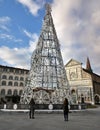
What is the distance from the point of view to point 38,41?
2391 centimetres

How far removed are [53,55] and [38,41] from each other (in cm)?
295

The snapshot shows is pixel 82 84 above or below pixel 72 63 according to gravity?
below

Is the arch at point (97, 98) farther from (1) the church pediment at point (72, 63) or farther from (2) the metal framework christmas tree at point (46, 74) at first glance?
(2) the metal framework christmas tree at point (46, 74)

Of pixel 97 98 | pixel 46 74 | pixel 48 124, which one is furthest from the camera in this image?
pixel 97 98

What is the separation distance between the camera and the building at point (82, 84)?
52000mm

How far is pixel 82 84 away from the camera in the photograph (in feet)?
177

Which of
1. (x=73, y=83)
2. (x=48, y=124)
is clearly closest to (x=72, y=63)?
(x=73, y=83)

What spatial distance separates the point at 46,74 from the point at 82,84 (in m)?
33.0

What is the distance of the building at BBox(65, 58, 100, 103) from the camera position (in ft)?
171

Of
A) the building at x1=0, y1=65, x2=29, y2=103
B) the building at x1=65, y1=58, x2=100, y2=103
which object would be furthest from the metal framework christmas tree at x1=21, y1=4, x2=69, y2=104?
the building at x1=0, y1=65, x2=29, y2=103

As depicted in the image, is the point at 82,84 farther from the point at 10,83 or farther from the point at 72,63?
the point at 10,83

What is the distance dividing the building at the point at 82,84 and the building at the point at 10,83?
718 inches

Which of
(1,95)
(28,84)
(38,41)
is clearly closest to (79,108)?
(28,84)

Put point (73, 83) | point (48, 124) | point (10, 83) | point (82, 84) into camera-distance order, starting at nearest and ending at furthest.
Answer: point (48, 124), point (82, 84), point (73, 83), point (10, 83)
